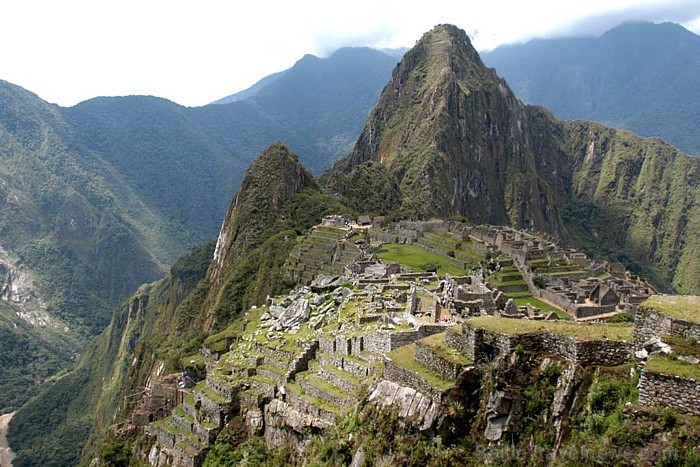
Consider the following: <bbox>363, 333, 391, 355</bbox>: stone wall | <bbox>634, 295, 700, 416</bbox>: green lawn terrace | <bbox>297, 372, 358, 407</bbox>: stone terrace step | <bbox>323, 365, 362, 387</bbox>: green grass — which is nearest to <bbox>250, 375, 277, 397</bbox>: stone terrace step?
<bbox>297, 372, 358, 407</bbox>: stone terrace step

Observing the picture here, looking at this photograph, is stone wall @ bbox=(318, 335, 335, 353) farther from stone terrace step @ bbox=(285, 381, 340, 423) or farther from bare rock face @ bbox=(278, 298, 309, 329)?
bare rock face @ bbox=(278, 298, 309, 329)

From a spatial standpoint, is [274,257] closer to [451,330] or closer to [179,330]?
[179,330]

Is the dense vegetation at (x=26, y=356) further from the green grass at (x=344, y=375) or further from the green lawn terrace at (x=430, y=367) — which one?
the green lawn terrace at (x=430, y=367)

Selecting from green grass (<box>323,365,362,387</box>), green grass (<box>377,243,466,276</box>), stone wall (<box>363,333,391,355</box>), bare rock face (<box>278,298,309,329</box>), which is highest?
stone wall (<box>363,333,391,355</box>)

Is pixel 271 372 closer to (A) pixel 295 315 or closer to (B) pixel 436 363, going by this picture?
(A) pixel 295 315

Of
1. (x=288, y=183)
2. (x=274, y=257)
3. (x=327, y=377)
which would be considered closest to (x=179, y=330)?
(x=274, y=257)
